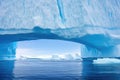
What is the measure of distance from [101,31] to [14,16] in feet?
25.1

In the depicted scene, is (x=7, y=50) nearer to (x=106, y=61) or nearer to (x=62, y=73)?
(x=106, y=61)

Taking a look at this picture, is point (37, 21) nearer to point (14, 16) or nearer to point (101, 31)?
point (14, 16)

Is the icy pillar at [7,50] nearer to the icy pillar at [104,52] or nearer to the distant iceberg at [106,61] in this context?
the icy pillar at [104,52]

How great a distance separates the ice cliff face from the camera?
81.4 feet

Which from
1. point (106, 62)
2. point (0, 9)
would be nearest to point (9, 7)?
point (0, 9)

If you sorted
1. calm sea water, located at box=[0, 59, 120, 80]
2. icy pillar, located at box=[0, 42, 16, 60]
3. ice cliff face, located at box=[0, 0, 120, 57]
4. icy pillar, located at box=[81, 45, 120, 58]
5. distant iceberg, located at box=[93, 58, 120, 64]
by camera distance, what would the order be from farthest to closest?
icy pillar, located at box=[0, 42, 16, 60] < distant iceberg, located at box=[93, 58, 120, 64] < icy pillar, located at box=[81, 45, 120, 58] < ice cliff face, located at box=[0, 0, 120, 57] < calm sea water, located at box=[0, 59, 120, 80]

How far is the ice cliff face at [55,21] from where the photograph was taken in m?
24.8

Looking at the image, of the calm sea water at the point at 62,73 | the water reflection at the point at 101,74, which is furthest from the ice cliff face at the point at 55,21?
the water reflection at the point at 101,74

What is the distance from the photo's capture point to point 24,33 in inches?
985

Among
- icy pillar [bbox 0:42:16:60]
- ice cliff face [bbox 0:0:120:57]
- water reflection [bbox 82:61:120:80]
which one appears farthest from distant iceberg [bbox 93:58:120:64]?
icy pillar [bbox 0:42:16:60]

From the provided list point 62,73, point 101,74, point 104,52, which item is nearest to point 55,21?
point 62,73

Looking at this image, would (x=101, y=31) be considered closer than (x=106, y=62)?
Yes

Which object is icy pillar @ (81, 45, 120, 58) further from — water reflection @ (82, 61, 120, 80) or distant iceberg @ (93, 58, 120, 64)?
water reflection @ (82, 61, 120, 80)

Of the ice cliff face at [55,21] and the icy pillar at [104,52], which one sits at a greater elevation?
the ice cliff face at [55,21]
